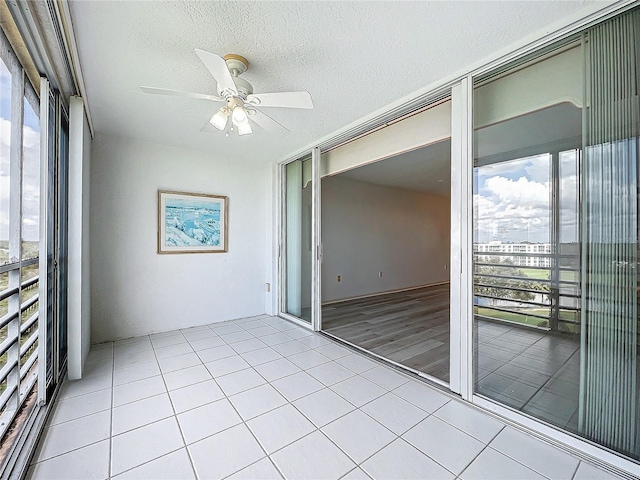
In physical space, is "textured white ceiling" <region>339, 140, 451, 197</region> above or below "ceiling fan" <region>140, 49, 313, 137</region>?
above

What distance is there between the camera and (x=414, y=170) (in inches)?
202

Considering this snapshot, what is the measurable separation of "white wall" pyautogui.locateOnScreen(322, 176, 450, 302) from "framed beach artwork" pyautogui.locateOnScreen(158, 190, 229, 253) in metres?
2.00

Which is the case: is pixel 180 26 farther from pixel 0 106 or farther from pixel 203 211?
pixel 203 211

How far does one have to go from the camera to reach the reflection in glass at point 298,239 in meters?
3.92

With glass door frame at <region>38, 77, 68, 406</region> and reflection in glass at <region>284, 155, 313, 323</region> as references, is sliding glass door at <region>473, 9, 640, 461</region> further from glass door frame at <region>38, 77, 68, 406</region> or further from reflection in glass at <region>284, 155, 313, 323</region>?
glass door frame at <region>38, 77, 68, 406</region>

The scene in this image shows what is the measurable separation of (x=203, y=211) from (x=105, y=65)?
207 cm

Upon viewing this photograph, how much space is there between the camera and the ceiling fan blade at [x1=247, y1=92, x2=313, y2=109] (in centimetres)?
186

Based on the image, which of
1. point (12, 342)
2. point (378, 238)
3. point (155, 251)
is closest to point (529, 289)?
point (12, 342)

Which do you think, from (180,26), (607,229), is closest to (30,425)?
(180,26)

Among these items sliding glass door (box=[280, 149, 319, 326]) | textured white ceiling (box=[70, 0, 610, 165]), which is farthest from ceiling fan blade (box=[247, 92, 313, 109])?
sliding glass door (box=[280, 149, 319, 326])

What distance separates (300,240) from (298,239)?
2.0 inches

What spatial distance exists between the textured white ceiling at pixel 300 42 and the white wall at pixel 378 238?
312 centimetres

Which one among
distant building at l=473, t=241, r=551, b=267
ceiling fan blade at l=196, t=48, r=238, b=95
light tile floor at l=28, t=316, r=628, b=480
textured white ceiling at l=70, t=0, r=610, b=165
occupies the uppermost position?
textured white ceiling at l=70, t=0, r=610, b=165

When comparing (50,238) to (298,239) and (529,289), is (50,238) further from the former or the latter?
(529,289)
